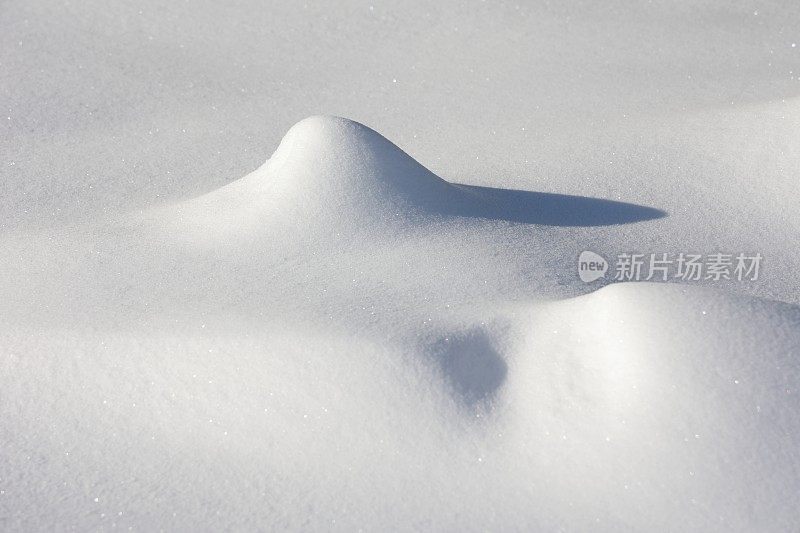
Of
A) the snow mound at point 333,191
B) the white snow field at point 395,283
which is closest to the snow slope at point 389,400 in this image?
the white snow field at point 395,283

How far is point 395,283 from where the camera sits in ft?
7.36

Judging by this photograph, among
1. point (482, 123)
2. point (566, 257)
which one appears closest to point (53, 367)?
point (566, 257)

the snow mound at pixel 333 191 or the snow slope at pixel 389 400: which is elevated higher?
the snow mound at pixel 333 191

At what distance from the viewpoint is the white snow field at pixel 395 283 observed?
5.78 ft

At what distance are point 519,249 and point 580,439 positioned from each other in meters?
0.74

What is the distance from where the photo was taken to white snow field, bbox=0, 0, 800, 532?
1.76 m

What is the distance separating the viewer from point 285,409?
1.90 metres

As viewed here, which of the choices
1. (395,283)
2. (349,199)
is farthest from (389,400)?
(349,199)

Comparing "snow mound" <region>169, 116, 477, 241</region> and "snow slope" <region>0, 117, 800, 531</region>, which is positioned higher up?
"snow mound" <region>169, 116, 477, 241</region>

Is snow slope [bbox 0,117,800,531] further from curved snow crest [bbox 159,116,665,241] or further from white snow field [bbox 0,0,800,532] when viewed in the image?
curved snow crest [bbox 159,116,665,241]

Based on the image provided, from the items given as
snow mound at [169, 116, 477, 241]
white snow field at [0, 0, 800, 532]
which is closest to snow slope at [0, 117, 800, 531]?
white snow field at [0, 0, 800, 532]

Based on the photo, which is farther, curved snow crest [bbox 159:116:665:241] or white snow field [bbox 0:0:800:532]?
curved snow crest [bbox 159:116:665:241]

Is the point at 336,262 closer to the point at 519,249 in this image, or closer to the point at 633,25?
the point at 519,249

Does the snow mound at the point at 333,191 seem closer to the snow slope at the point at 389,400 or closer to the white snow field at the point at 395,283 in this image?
the white snow field at the point at 395,283
